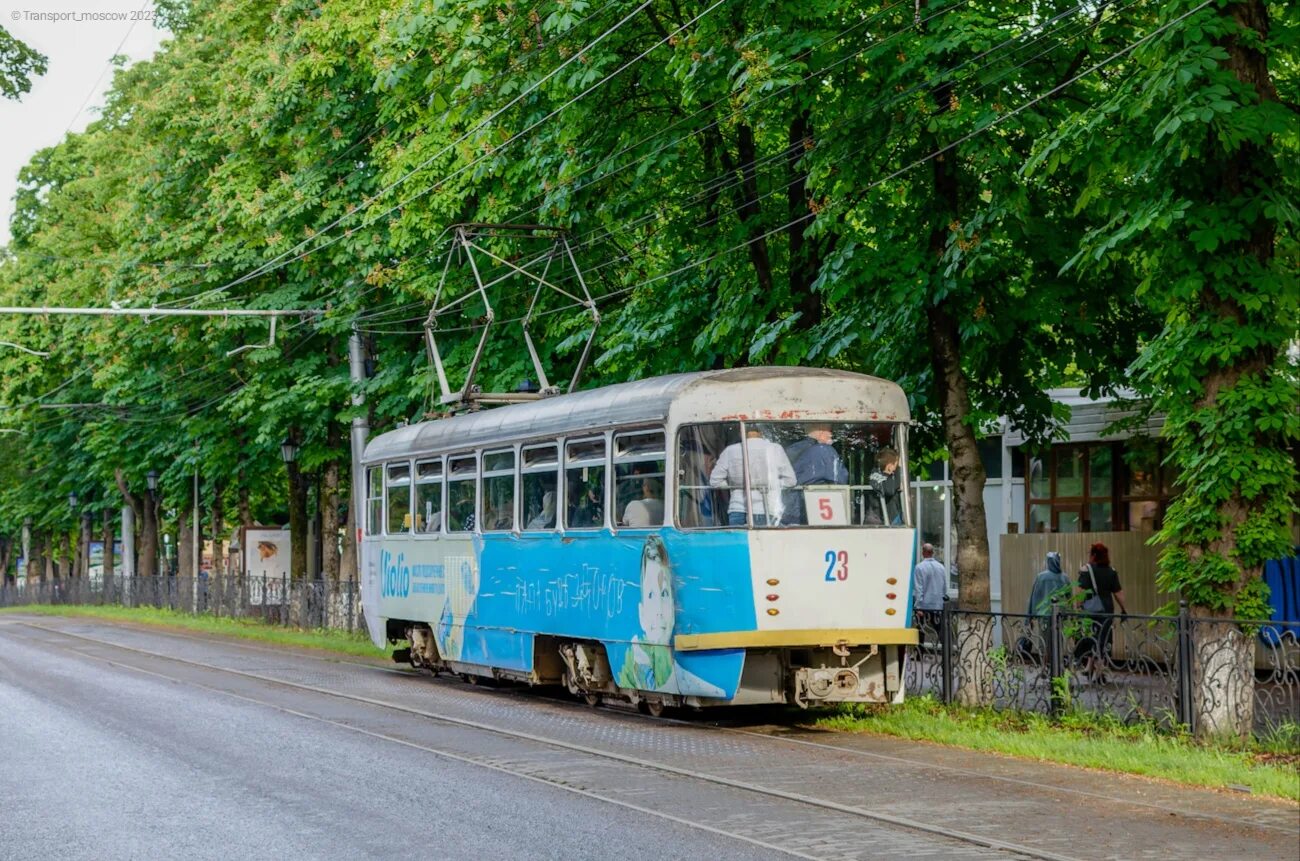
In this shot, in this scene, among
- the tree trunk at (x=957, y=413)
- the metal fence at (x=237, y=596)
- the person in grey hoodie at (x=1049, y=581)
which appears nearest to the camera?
the tree trunk at (x=957, y=413)

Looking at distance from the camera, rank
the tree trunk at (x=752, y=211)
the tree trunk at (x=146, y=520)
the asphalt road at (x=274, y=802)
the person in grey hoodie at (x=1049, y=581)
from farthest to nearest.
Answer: the tree trunk at (x=146, y=520) → the tree trunk at (x=752, y=211) → the person in grey hoodie at (x=1049, y=581) → the asphalt road at (x=274, y=802)

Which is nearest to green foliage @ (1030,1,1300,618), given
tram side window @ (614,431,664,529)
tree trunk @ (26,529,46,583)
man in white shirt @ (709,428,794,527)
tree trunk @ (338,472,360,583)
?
man in white shirt @ (709,428,794,527)

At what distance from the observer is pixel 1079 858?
32.0 feet

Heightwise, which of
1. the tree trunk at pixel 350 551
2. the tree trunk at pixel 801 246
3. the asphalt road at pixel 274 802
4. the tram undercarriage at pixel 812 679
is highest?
the tree trunk at pixel 801 246

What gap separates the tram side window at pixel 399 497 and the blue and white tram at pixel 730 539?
5.45 m

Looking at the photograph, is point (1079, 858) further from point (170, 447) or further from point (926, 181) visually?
point (170, 447)

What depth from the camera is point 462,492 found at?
2269 centimetres

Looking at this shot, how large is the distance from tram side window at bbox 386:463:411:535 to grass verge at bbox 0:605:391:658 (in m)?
5.35

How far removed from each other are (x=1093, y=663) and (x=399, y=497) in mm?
11949

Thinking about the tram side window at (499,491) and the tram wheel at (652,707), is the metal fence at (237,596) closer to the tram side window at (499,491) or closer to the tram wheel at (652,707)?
the tram side window at (499,491)

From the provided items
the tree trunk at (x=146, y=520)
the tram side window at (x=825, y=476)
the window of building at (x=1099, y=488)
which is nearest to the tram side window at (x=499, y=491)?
the tram side window at (x=825, y=476)

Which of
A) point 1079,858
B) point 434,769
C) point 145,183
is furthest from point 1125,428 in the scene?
point 145,183

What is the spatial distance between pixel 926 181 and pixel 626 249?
9.94 meters

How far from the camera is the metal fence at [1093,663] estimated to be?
562 inches
